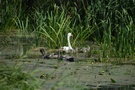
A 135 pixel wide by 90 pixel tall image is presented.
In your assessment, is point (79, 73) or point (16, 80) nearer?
point (16, 80)

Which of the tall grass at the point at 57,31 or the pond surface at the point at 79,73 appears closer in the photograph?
the pond surface at the point at 79,73

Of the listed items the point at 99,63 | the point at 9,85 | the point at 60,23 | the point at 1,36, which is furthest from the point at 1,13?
the point at 9,85

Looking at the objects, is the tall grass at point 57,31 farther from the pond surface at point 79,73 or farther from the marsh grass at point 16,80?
the marsh grass at point 16,80

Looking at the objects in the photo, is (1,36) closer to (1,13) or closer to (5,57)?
(1,13)

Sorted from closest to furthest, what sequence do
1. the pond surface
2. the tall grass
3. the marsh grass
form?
1. the marsh grass
2. the pond surface
3. the tall grass

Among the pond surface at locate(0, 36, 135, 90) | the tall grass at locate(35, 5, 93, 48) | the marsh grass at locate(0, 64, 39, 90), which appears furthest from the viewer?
the tall grass at locate(35, 5, 93, 48)

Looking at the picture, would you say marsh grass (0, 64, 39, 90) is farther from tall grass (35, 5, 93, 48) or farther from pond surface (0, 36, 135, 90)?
tall grass (35, 5, 93, 48)

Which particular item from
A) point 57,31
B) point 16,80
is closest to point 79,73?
point 16,80

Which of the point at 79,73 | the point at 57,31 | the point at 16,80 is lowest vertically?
the point at 16,80

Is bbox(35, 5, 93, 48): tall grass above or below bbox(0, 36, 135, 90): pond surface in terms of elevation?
above

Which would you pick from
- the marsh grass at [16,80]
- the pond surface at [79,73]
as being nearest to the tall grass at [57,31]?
the pond surface at [79,73]

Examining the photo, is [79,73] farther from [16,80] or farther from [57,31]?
[57,31]

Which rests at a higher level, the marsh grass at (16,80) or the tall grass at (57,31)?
the tall grass at (57,31)

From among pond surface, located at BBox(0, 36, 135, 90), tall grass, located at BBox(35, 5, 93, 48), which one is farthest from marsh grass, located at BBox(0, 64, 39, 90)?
tall grass, located at BBox(35, 5, 93, 48)
